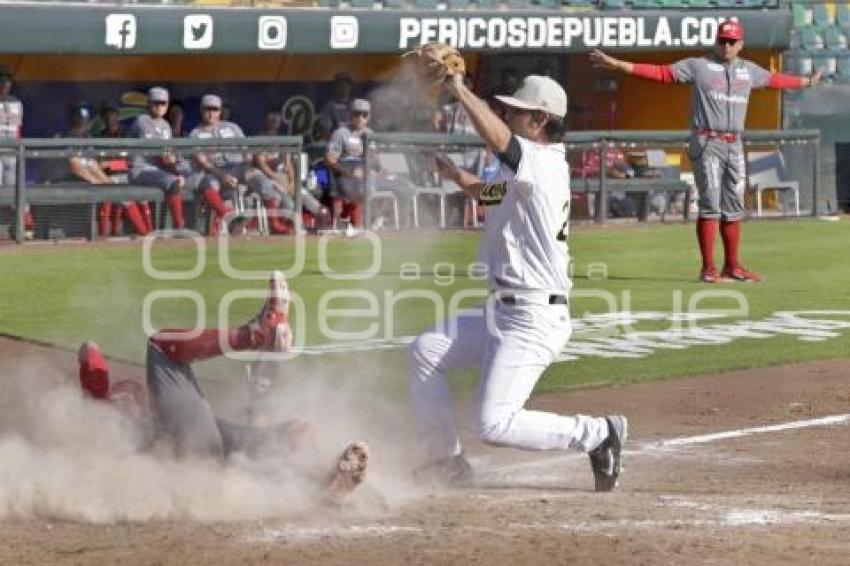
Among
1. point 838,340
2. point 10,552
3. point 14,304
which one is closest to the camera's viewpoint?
point 10,552

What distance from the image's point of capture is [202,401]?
7.80 m

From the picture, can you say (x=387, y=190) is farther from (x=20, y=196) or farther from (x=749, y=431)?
(x=749, y=431)

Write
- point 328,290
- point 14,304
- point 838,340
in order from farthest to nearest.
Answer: point 328,290, point 14,304, point 838,340

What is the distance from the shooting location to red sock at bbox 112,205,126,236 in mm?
21047

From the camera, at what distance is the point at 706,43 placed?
27000mm

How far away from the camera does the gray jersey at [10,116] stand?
21375 millimetres

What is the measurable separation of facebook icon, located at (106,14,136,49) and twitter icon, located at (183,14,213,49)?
28.7 inches

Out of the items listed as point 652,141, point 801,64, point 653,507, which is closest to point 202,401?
point 653,507

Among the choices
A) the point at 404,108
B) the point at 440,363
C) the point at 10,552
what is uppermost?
the point at 404,108

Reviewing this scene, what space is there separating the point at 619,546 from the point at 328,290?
32.0 feet

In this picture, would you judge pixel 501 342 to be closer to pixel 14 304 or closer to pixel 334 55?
pixel 14 304

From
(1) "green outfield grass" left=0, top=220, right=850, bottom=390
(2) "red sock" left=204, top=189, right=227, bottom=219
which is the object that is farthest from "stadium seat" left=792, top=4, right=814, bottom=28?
(2) "red sock" left=204, top=189, right=227, bottom=219

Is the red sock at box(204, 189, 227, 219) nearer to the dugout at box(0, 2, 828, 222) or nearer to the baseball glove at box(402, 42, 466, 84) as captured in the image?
the dugout at box(0, 2, 828, 222)

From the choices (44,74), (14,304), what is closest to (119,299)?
(14,304)
